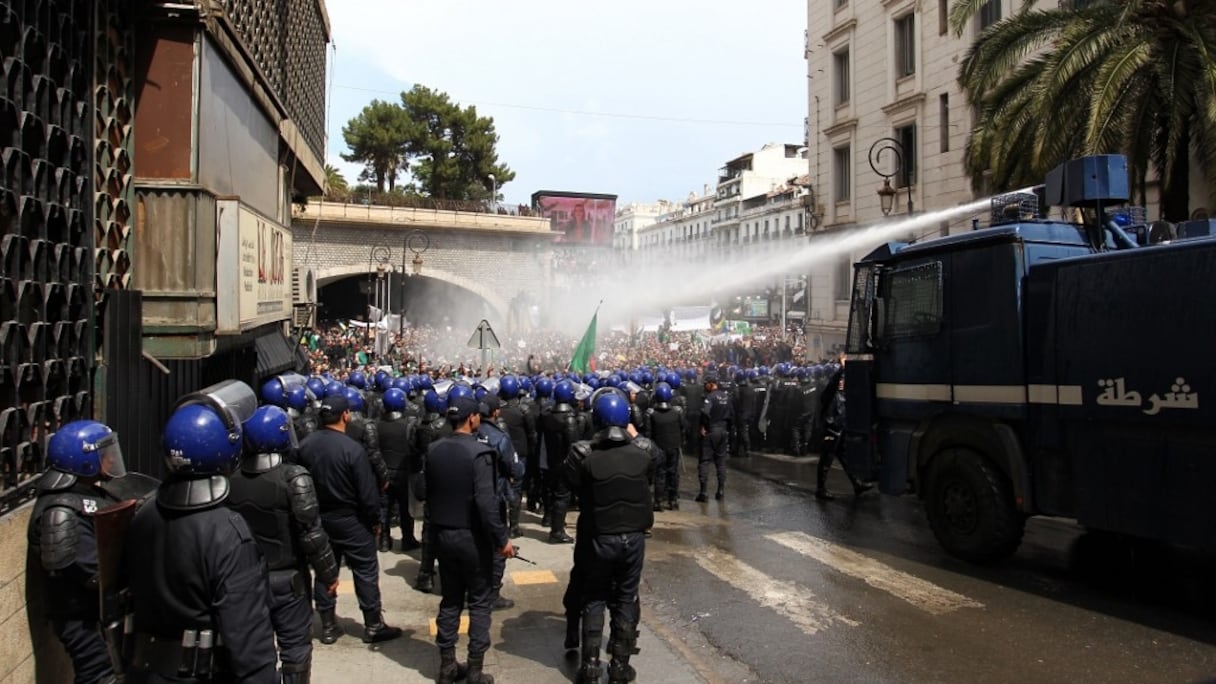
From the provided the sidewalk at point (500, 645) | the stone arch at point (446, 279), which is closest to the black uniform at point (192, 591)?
the sidewalk at point (500, 645)

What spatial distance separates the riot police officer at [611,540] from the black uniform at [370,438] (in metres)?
3.04

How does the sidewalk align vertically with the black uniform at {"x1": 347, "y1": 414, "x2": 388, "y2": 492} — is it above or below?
below

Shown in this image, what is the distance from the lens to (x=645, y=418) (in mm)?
11570

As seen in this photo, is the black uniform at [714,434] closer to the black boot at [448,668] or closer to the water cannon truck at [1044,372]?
the water cannon truck at [1044,372]

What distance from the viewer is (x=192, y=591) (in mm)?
3098

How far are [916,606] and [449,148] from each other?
4491 cm

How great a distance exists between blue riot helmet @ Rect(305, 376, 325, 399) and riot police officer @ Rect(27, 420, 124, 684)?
6162 millimetres

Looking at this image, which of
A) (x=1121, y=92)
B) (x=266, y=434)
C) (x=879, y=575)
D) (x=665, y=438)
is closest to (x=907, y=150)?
(x=1121, y=92)

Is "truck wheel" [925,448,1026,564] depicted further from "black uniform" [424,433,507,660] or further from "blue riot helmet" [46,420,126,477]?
"blue riot helmet" [46,420,126,477]

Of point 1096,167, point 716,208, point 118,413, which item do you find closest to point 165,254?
point 118,413

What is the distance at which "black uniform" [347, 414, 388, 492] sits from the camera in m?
7.82

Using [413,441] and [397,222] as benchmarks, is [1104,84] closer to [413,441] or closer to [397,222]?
[413,441]

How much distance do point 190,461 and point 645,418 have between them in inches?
343

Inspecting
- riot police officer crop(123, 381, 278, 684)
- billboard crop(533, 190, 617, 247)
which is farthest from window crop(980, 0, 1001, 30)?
billboard crop(533, 190, 617, 247)
